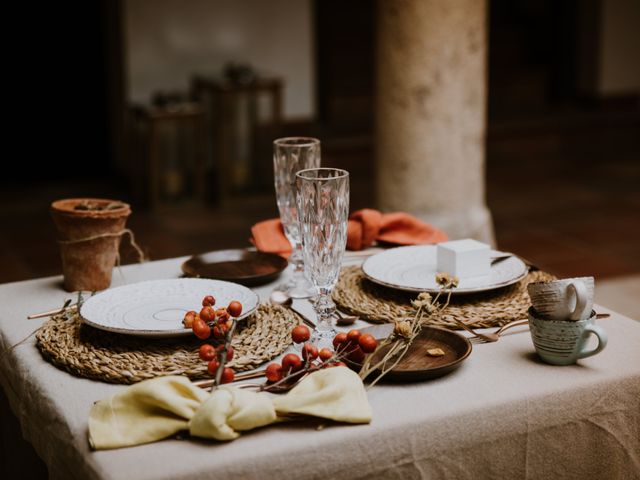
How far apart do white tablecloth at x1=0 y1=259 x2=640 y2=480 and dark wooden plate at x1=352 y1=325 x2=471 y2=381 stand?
0.06 feet

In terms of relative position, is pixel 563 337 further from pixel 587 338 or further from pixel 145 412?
pixel 145 412

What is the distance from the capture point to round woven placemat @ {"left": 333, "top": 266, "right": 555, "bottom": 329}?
5.56 feet

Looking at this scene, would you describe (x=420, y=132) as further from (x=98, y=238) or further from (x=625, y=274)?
(x=98, y=238)

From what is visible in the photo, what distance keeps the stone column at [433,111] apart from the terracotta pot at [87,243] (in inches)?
→ 85.0

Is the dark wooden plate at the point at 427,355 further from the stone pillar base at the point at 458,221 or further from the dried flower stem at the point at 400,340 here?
the stone pillar base at the point at 458,221

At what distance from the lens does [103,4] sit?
661cm

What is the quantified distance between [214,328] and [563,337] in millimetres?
536

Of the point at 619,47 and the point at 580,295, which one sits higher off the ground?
the point at 619,47

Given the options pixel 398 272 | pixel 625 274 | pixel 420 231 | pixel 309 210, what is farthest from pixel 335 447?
pixel 625 274

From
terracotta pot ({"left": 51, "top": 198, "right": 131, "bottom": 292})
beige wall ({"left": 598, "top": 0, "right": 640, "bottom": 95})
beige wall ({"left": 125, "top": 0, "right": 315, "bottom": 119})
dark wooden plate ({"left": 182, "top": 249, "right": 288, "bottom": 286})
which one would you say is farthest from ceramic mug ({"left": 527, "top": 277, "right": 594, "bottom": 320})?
beige wall ({"left": 598, "top": 0, "right": 640, "bottom": 95})

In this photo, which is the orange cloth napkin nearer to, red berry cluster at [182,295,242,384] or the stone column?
red berry cluster at [182,295,242,384]

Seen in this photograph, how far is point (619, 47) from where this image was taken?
27.1ft

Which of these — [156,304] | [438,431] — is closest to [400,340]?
[438,431]

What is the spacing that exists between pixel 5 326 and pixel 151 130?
404cm
